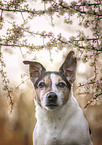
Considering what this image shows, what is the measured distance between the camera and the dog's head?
3.80 metres

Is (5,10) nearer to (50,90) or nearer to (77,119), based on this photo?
(50,90)

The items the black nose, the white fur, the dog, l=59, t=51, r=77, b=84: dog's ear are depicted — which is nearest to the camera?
the black nose

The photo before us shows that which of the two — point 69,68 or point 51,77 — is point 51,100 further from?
point 69,68

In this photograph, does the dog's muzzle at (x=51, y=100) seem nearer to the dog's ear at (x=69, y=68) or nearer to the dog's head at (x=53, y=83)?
the dog's head at (x=53, y=83)

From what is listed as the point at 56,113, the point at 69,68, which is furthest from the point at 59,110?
the point at 69,68

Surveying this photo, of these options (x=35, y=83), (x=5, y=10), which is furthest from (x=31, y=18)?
(x=35, y=83)

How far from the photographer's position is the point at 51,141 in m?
4.18

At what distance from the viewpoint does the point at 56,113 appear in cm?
427

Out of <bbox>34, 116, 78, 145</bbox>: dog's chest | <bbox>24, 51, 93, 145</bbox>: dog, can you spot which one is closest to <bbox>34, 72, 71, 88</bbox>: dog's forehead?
<bbox>24, 51, 93, 145</bbox>: dog

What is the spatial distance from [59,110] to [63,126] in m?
0.31

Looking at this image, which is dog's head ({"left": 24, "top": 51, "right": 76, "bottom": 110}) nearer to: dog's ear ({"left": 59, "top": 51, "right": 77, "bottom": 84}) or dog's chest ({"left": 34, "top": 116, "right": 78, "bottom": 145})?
Answer: dog's ear ({"left": 59, "top": 51, "right": 77, "bottom": 84})

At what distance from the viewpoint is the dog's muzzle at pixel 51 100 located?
12.2 ft

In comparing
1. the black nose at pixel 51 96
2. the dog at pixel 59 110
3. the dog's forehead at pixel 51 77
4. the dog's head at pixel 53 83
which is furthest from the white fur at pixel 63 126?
the black nose at pixel 51 96

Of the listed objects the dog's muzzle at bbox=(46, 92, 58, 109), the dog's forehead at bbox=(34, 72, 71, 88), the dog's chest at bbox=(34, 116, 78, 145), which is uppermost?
the dog's forehead at bbox=(34, 72, 71, 88)
